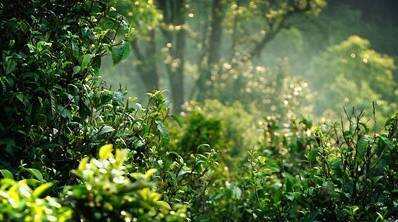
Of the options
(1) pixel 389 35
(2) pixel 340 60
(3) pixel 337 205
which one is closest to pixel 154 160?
(3) pixel 337 205

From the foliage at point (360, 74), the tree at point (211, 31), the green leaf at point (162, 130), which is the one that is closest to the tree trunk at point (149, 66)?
the tree at point (211, 31)

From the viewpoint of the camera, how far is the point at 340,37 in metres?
31.4

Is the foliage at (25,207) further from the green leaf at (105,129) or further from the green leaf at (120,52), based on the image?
the green leaf at (120,52)

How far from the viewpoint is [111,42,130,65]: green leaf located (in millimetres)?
3878

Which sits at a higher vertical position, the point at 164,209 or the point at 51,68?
the point at 51,68

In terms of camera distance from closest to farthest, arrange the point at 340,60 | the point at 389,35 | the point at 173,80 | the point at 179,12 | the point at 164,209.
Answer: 1. the point at 164,209
2. the point at 179,12
3. the point at 173,80
4. the point at 340,60
5. the point at 389,35

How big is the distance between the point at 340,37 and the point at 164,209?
30266 millimetres

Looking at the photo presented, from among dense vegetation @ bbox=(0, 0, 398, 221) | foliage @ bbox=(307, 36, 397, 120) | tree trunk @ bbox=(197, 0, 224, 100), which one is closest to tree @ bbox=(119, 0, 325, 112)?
Answer: tree trunk @ bbox=(197, 0, 224, 100)

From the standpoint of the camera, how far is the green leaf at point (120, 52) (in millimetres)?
3878

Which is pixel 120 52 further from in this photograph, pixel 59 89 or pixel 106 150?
pixel 106 150

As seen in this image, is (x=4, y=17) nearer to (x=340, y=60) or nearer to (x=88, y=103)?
(x=88, y=103)

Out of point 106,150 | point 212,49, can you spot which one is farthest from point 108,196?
point 212,49

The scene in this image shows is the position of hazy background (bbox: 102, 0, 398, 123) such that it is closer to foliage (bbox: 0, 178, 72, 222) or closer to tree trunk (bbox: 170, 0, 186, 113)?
tree trunk (bbox: 170, 0, 186, 113)

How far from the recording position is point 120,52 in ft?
12.8
